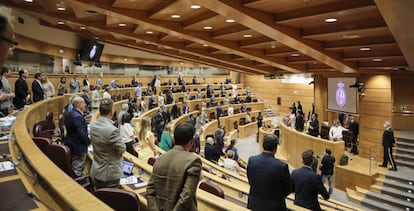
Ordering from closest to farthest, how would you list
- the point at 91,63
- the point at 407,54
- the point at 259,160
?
1. the point at 259,160
2. the point at 407,54
3. the point at 91,63

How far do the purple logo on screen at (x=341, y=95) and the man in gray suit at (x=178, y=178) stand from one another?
42.1 feet

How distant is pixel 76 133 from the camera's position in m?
3.67

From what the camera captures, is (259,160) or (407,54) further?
(407,54)

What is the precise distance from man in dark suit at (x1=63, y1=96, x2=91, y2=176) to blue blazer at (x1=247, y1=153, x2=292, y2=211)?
72.7 inches

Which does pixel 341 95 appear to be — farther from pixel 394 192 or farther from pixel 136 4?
pixel 136 4

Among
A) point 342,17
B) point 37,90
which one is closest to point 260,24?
point 342,17

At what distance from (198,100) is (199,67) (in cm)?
775

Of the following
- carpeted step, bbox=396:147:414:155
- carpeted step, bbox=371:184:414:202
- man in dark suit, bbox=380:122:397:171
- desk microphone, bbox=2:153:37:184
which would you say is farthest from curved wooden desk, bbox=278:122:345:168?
desk microphone, bbox=2:153:37:184

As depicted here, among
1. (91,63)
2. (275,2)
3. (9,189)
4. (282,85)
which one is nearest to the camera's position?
(9,189)

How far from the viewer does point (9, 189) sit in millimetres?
2275

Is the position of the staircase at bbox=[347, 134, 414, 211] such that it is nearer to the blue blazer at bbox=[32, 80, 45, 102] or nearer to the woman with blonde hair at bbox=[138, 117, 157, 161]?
Result: the woman with blonde hair at bbox=[138, 117, 157, 161]

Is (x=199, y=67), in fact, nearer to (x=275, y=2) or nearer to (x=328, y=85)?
(x=328, y=85)

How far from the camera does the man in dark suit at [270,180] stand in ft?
9.64

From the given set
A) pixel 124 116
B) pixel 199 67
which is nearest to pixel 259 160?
pixel 124 116
